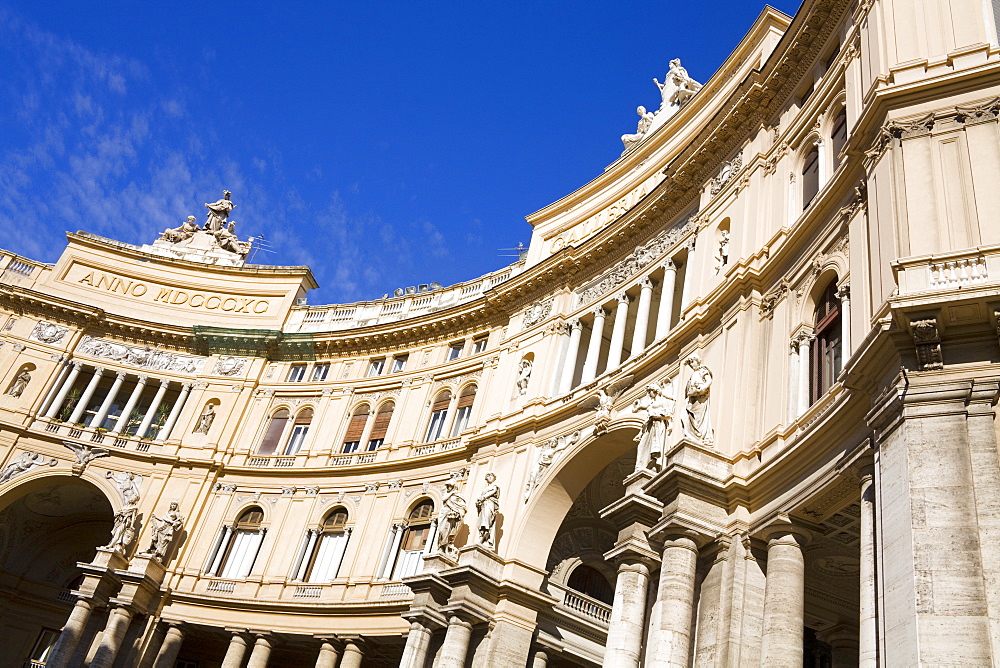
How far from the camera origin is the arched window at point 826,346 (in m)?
16.5

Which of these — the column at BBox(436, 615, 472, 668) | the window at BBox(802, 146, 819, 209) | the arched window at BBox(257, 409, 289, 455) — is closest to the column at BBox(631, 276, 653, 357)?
the window at BBox(802, 146, 819, 209)

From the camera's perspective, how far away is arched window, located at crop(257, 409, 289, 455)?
36594 mm

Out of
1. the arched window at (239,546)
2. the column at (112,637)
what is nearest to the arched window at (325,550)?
the arched window at (239,546)

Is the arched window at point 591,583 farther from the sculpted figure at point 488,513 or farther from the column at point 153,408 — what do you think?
the column at point 153,408

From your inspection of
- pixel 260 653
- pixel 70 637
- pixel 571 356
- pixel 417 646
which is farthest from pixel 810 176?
pixel 70 637

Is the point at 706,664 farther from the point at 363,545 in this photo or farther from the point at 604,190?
the point at 604,190

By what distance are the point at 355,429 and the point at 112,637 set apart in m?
11.3

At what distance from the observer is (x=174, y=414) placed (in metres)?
37.2

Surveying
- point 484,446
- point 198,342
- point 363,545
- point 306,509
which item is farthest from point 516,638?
point 198,342

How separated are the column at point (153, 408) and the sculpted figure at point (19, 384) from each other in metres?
4.84

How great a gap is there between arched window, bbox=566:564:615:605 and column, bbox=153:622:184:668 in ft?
47.6

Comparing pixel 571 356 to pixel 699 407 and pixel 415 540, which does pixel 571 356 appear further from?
pixel 699 407

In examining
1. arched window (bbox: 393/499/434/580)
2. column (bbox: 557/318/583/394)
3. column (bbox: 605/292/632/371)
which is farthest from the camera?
arched window (bbox: 393/499/434/580)

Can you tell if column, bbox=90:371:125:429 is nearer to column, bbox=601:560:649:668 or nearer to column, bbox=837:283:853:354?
column, bbox=601:560:649:668
